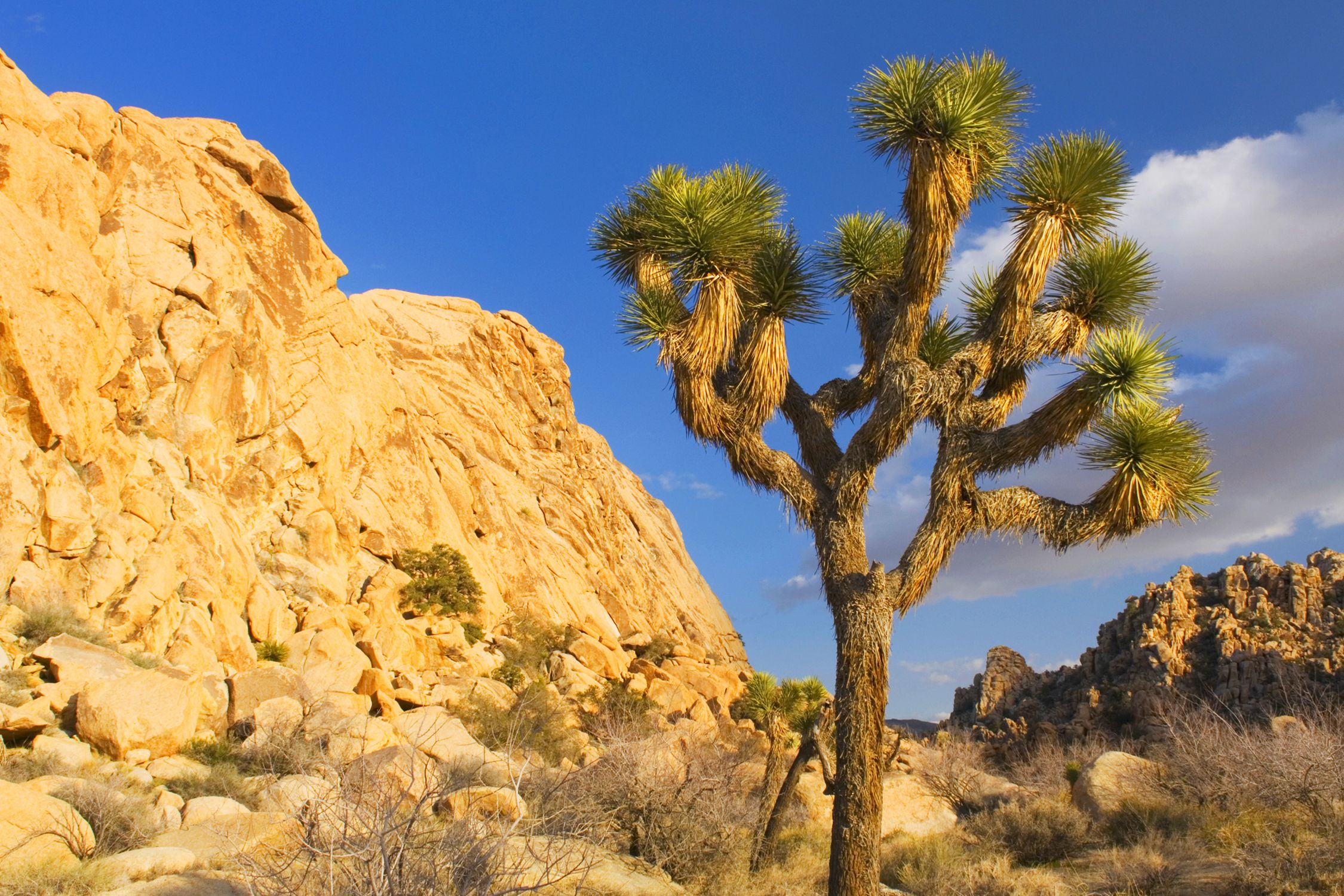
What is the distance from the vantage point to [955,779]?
16172 millimetres

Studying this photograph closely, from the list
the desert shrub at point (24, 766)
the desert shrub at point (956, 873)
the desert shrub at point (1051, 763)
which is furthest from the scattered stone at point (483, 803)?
the desert shrub at point (1051, 763)

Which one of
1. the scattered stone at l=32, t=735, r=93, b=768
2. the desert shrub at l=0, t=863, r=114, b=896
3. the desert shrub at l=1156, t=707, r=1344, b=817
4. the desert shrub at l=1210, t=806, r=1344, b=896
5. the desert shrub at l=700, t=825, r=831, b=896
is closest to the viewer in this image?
the desert shrub at l=0, t=863, r=114, b=896

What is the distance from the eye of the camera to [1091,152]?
894cm

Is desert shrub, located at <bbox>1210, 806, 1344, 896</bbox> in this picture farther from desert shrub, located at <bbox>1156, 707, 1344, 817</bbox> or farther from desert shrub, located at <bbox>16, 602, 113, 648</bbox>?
desert shrub, located at <bbox>16, 602, 113, 648</bbox>

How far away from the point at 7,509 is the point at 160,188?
36.6 feet

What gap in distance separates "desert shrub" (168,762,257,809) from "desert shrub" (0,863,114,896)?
11.6 ft

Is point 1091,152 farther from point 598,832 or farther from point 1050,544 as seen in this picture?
point 598,832

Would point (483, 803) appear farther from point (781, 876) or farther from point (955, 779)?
point (955, 779)

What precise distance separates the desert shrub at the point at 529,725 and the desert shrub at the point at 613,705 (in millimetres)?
962

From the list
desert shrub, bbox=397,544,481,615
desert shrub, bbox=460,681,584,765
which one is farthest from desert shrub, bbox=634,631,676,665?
desert shrub, bbox=460,681,584,765

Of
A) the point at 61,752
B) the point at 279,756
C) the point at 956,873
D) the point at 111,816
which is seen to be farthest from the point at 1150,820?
the point at 61,752

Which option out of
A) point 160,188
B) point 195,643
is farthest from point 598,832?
point 160,188

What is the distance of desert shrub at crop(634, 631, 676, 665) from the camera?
32094mm

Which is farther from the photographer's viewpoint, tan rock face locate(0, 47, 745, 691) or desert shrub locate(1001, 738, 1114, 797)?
desert shrub locate(1001, 738, 1114, 797)
